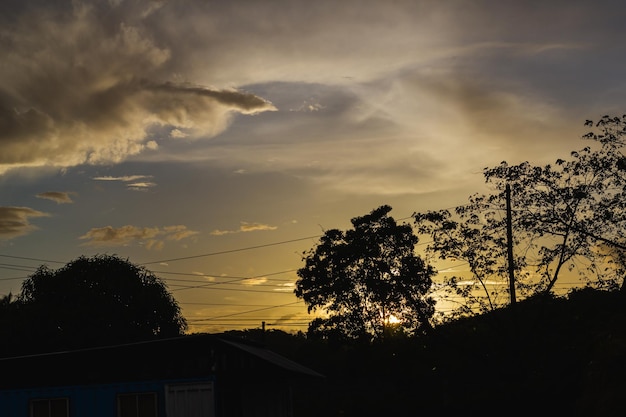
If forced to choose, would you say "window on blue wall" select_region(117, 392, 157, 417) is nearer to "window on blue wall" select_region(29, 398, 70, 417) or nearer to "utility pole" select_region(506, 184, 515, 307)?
"window on blue wall" select_region(29, 398, 70, 417)

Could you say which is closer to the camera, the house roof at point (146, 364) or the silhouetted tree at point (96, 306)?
the house roof at point (146, 364)

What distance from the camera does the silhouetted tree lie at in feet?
195

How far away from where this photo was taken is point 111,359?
25.4 metres

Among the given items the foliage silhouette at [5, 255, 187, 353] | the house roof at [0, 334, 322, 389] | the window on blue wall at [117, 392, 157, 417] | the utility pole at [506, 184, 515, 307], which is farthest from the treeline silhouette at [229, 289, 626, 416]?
the foliage silhouette at [5, 255, 187, 353]

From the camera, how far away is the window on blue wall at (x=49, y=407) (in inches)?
1021

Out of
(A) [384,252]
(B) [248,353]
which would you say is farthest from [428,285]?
(B) [248,353]

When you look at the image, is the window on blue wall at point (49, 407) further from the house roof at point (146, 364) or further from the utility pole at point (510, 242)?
the utility pole at point (510, 242)

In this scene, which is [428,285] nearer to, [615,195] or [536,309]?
[536,309]

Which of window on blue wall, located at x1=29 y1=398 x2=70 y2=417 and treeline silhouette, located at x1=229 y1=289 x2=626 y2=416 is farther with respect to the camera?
treeline silhouette, located at x1=229 y1=289 x2=626 y2=416

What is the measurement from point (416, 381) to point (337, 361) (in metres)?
19.8

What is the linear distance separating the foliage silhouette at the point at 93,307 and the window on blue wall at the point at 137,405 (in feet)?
118

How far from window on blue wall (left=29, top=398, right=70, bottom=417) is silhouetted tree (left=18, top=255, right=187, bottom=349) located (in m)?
33.6

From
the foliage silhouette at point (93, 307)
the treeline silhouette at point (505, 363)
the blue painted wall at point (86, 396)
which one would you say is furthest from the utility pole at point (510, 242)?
the foliage silhouette at point (93, 307)

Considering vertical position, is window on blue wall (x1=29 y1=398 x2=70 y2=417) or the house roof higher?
the house roof
